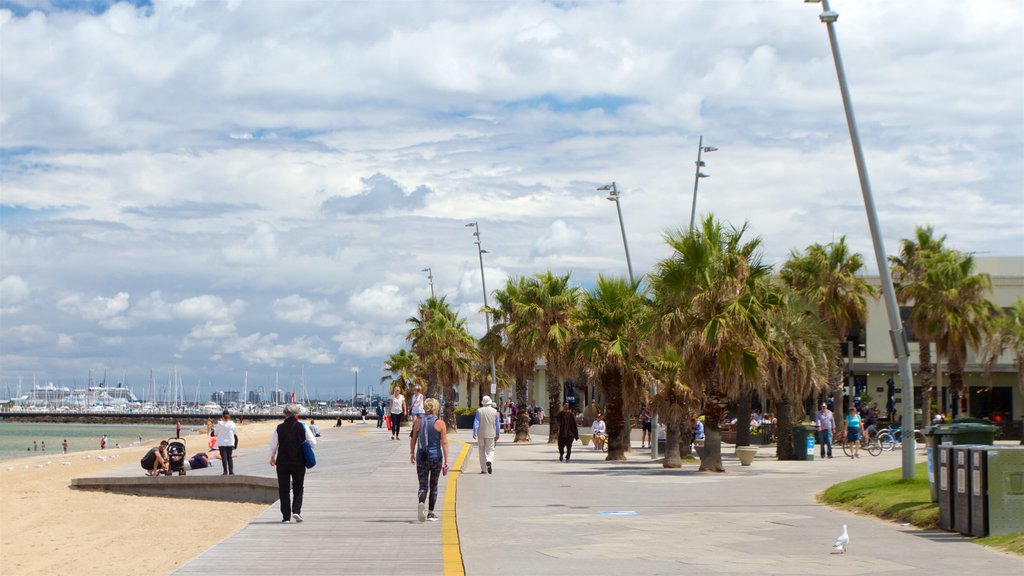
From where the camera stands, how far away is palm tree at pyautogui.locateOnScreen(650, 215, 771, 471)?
26.6 m

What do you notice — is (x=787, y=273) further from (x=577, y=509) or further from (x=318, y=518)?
(x=318, y=518)

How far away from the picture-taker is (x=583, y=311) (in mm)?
35000

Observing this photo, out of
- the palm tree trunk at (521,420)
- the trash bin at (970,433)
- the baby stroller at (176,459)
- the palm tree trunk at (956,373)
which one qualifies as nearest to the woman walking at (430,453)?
the trash bin at (970,433)

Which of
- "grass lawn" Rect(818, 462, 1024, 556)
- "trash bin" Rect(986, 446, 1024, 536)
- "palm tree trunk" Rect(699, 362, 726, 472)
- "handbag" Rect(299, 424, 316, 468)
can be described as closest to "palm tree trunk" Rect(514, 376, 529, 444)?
"palm tree trunk" Rect(699, 362, 726, 472)

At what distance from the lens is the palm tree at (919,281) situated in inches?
1861

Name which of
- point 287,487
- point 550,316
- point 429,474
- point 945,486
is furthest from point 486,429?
point 550,316

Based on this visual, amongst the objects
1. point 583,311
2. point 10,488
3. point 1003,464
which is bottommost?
point 10,488

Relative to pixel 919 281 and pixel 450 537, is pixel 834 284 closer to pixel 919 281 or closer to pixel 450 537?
pixel 919 281

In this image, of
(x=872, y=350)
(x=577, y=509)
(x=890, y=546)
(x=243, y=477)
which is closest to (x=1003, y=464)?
(x=890, y=546)

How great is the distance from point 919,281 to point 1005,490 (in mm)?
36122

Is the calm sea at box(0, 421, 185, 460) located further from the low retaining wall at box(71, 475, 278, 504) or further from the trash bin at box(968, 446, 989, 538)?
the trash bin at box(968, 446, 989, 538)

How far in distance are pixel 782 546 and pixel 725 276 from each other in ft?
46.3

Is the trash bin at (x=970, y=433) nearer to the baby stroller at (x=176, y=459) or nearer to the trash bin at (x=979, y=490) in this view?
the trash bin at (x=979, y=490)

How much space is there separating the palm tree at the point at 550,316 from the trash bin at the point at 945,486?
3021 centimetres
